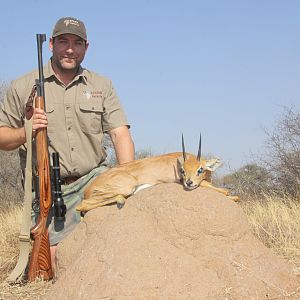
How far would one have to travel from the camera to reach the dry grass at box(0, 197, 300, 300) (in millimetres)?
5496

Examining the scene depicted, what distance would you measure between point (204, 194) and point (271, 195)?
22.3 ft

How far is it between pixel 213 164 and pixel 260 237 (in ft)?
7.66

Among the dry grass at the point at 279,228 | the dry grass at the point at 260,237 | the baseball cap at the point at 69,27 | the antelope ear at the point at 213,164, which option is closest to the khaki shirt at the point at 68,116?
the baseball cap at the point at 69,27

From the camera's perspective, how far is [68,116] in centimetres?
655

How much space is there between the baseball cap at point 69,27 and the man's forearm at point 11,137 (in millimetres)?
1213

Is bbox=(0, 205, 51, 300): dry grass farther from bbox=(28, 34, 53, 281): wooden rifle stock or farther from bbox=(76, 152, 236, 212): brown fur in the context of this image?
bbox=(76, 152, 236, 212): brown fur

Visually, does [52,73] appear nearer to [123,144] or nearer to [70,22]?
[70,22]

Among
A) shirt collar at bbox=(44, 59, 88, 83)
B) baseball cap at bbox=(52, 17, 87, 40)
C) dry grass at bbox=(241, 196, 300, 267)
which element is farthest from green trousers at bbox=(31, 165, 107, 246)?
dry grass at bbox=(241, 196, 300, 267)

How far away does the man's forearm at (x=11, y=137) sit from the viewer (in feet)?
20.1

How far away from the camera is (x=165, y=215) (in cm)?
474

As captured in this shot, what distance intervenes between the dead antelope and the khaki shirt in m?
1.02

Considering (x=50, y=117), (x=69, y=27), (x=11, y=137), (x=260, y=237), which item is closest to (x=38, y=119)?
(x=11, y=137)

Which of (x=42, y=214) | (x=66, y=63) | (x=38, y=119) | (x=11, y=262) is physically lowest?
(x=11, y=262)

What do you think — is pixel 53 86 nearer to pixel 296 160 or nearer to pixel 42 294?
pixel 42 294
